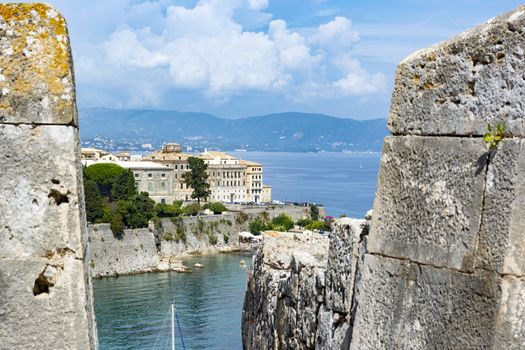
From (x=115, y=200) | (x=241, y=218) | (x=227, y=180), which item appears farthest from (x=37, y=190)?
(x=227, y=180)

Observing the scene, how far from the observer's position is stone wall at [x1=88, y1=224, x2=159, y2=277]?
60.7 meters

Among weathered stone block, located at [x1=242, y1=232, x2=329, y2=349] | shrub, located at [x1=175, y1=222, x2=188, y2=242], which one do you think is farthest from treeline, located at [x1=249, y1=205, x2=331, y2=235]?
weathered stone block, located at [x1=242, y1=232, x2=329, y2=349]

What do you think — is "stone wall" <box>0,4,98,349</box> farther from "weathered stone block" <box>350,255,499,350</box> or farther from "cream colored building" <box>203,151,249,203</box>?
"cream colored building" <box>203,151,249,203</box>

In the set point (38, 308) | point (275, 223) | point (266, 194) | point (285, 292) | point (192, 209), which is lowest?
point (266, 194)

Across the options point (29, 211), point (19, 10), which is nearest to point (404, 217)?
point (29, 211)

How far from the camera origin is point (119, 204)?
67625 millimetres

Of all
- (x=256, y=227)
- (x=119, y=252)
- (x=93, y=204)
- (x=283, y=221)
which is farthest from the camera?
(x=283, y=221)

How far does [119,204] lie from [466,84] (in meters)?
65.8

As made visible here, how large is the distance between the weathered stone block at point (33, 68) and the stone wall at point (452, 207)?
1396 millimetres

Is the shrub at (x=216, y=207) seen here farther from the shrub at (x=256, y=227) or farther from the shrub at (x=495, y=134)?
the shrub at (x=495, y=134)

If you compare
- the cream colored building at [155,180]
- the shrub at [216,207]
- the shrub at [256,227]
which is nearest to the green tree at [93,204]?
the shrub at [256,227]

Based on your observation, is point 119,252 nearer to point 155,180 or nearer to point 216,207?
point 216,207

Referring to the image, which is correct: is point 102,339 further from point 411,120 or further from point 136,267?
point 411,120

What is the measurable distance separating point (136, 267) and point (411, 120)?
199ft
